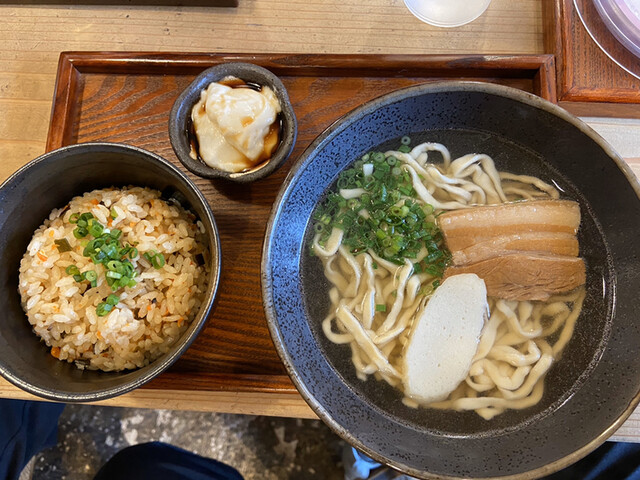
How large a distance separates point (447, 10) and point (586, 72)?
61 centimetres

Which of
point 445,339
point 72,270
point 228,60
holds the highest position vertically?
point 228,60

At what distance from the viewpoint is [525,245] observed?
1701 millimetres

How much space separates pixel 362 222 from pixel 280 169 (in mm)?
369

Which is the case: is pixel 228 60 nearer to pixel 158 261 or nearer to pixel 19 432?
pixel 158 261

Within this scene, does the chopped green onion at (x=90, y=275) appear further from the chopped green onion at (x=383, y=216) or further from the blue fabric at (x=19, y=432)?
the blue fabric at (x=19, y=432)

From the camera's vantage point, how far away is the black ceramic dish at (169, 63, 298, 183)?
67.2 inches

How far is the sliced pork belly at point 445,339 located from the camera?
1.65m

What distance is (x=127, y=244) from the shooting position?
1664 millimetres

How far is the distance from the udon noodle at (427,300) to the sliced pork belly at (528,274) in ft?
0.14

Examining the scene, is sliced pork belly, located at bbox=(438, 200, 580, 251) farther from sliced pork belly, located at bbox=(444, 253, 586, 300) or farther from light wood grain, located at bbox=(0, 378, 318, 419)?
light wood grain, located at bbox=(0, 378, 318, 419)

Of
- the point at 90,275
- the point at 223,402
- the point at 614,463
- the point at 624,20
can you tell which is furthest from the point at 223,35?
the point at 614,463

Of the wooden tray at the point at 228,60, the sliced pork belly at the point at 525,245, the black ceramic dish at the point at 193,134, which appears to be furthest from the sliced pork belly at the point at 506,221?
the black ceramic dish at the point at 193,134

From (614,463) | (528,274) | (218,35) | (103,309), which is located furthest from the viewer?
(614,463)

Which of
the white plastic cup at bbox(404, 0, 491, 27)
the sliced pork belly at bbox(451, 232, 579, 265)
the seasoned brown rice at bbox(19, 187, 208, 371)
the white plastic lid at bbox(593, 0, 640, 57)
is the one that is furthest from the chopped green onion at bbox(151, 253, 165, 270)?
the white plastic lid at bbox(593, 0, 640, 57)
